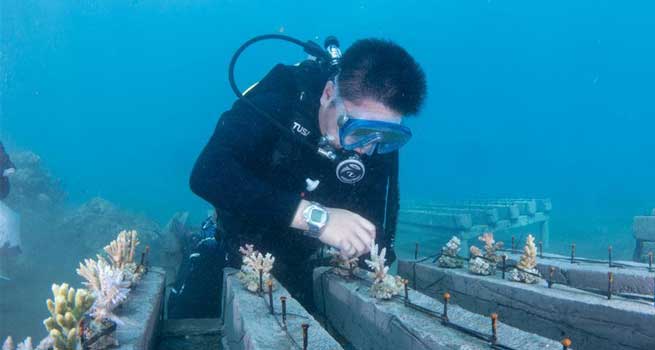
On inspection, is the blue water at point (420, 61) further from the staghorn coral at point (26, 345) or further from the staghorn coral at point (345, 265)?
A: the staghorn coral at point (26, 345)

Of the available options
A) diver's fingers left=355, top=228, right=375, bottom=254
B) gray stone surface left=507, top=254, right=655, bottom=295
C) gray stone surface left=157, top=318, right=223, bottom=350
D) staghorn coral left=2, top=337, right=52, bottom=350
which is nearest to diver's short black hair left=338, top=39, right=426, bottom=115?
diver's fingers left=355, top=228, right=375, bottom=254

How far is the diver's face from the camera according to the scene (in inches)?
145

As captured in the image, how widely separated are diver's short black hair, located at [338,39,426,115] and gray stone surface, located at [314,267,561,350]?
1824 millimetres

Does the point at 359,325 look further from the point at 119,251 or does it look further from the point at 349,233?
the point at 119,251

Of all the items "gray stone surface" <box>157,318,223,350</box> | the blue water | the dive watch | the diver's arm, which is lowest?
"gray stone surface" <box>157,318,223,350</box>

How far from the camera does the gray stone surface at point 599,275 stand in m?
4.52

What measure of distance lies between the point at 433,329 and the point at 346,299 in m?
1.41

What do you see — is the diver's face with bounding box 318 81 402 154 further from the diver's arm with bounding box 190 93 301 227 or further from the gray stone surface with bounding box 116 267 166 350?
the gray stone surface with bounding box 116 267 166 350

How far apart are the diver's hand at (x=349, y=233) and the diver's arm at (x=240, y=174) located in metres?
0.38

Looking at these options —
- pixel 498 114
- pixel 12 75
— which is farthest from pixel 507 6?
pixel 12 75

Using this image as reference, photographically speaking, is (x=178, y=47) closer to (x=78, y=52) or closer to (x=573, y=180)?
(x=78, y=52)

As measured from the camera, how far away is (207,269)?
6.17m

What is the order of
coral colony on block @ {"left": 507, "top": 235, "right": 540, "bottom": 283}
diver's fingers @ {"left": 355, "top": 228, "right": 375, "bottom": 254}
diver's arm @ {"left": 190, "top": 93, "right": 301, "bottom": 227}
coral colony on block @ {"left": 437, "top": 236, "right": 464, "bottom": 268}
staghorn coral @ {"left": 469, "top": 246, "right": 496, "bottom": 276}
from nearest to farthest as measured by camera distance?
diver's fingers @ {"left": 355, "top": 228, "right": 375, "bottom": 254}
diver's arm @ {"left": 190, "top": 93, "right": 301, "bottom": 227}
coral colony on block @ {"left": 507, "top": 235, "right": 540, "bottom": 283}
staghorn coral @ {"left": 469, "top": 246, "right": 496, "bottom": 276}
coral colony on block @ {"left": 437, "top": 236, "right": 464, "bottom": 268}

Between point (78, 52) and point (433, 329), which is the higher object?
point (78, 52)
